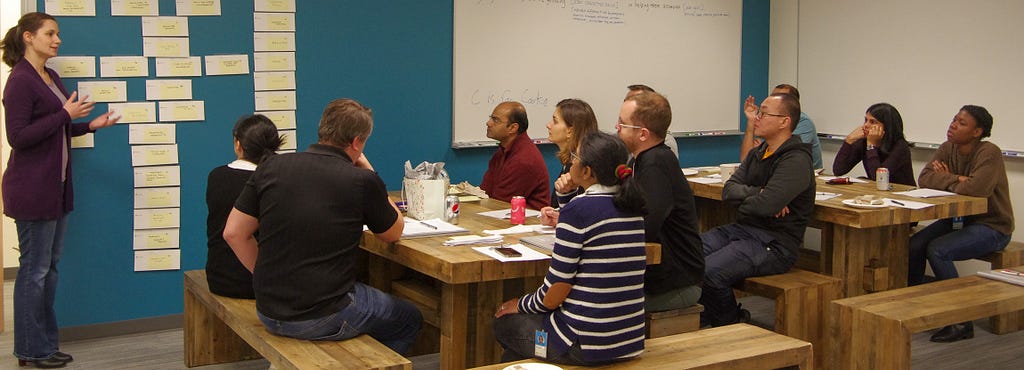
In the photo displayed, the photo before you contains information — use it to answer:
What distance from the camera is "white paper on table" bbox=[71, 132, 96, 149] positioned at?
484cm

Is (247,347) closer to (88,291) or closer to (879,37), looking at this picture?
(88,291)

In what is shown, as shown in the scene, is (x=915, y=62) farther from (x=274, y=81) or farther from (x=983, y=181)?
(x=274, y=81)

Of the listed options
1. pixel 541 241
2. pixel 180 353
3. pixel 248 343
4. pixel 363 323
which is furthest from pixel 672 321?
pixel 180 353

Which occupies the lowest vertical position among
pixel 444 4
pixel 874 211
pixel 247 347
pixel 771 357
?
pixel 247 347

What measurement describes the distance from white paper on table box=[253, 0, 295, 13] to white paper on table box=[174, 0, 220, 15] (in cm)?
21

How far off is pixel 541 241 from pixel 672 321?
599mm

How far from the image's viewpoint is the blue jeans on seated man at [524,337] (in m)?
3.04

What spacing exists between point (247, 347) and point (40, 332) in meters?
0.88

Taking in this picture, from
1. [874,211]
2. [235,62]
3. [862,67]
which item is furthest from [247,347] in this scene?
[862,67]

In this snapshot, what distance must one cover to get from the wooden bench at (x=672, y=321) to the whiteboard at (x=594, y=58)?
258cm

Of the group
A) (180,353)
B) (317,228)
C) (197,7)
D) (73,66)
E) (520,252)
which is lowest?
(180,353)

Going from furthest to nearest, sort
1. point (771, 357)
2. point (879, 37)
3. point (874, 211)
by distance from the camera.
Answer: point (879, 37) → point (874, 211) → point (771, 357)

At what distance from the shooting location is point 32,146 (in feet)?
14.3

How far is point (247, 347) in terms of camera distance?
4535 mm
